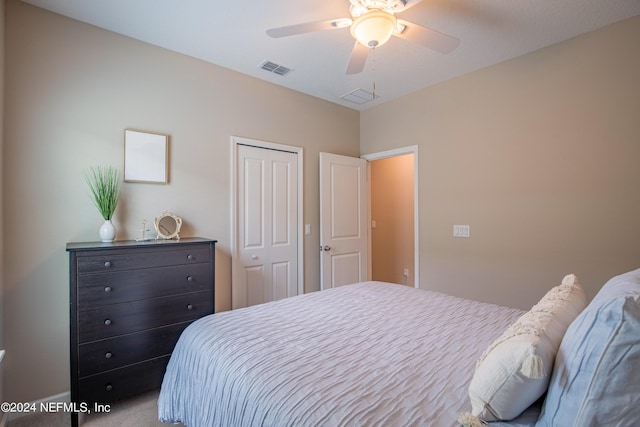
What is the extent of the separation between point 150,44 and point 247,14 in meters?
1.00

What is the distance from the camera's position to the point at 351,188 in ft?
12.5

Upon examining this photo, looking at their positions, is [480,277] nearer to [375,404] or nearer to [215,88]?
[375,404]

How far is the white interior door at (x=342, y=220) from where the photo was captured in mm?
3525

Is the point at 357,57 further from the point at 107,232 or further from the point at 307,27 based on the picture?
the point at 107,232

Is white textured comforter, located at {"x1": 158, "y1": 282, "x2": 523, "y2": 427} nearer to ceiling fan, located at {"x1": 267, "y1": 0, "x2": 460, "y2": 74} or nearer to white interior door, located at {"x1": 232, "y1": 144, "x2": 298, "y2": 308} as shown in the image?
white interior door, located at {"x1": 232, "y1": 144, "x2": 298, "y2": 308}

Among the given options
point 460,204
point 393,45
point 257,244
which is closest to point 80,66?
point 257,244

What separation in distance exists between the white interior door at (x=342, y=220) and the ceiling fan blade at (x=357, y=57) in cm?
152

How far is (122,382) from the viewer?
1.95m

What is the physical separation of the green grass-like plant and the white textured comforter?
4.00 feet

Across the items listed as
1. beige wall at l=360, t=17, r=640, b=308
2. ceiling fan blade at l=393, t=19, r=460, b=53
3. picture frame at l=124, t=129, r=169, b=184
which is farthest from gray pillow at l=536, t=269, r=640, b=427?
picture frame at l=124, t=129, r=169, b=184

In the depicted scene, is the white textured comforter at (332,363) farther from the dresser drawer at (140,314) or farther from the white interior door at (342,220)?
the white interior door at (342,220)

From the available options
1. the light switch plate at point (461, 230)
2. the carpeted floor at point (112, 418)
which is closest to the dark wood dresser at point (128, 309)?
the carpeted floor at point (112, 418)

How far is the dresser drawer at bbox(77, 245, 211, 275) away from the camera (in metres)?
1.81

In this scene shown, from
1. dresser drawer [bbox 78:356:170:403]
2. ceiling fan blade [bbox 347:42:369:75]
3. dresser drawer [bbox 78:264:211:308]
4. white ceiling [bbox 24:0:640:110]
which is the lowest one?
dresser drawer [bbox 78:356:170:403]
